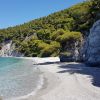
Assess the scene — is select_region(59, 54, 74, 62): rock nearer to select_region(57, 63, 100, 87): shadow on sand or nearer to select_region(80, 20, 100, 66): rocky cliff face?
select_region(80, 20, 100, 66): rocky cliff face

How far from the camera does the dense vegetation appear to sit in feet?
187

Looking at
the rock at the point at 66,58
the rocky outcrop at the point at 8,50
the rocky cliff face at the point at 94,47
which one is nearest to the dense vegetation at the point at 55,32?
the rock at the point at 66,58

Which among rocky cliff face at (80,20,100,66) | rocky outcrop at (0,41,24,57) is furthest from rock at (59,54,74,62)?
rocky outcrop at (0,41,24,57)

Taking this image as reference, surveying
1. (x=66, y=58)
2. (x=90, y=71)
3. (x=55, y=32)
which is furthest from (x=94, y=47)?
(x=55, y=32)

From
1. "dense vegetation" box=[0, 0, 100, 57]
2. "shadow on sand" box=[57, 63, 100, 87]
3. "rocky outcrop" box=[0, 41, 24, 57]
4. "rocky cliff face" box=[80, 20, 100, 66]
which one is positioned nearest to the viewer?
"shadow on sand" box=[57, 63, 100, 87]

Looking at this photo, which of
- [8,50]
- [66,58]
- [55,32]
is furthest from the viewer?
[8,50]

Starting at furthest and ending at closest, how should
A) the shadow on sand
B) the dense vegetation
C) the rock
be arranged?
the dense vegetation → the rock → the shadow on sand

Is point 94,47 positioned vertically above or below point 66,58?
above

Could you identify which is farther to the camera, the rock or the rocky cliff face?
the rock

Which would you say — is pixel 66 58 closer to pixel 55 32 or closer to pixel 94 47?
pixel 94 47

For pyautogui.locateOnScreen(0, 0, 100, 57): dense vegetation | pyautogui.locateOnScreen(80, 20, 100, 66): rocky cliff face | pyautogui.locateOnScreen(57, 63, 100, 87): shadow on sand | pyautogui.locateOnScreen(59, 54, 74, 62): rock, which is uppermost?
pyautogui.locateOnScreen(0, 0, 100, 57): dense vegetation

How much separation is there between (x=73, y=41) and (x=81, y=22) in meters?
9.57

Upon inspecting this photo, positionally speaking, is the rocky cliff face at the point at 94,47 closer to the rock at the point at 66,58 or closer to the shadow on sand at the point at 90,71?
the shadow on sand at the point at 90,71

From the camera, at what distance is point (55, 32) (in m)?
69.9
